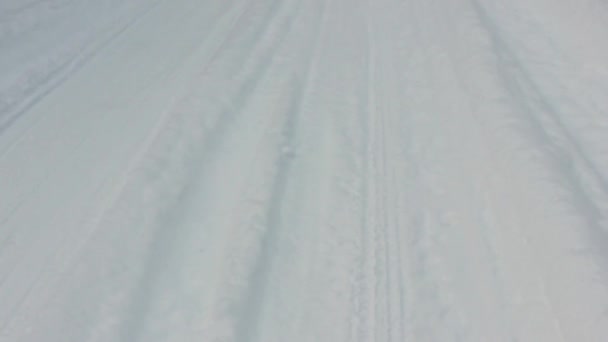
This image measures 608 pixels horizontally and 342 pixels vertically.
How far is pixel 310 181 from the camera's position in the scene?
1.67 meters

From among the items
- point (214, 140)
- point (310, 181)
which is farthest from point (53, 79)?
point (310, 181)

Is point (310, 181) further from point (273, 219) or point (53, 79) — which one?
point (53, 79)

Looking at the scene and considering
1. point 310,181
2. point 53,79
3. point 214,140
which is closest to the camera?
point 310,181

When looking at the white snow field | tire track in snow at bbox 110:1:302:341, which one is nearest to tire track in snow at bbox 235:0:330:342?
the white snow field

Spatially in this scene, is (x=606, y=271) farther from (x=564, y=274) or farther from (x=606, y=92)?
(x=606, y=92)

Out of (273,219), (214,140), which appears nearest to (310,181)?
(273,219)

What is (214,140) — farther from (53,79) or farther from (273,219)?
(53,79)

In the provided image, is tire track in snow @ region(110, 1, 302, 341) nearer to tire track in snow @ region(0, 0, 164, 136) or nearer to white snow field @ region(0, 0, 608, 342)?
white snow field @ region(0, 0, 608, 342)

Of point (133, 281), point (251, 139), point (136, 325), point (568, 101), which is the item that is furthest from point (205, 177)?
point (568, 101)

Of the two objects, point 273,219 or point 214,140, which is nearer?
point 273,219

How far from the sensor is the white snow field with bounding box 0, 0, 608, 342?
1278 millimetres

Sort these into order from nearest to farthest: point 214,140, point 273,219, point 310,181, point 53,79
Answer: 1. point 273,219
2. point 310,181
3. point 214,140
4. point 53,79

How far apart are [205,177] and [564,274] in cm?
94

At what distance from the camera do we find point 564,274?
1.32 metres
